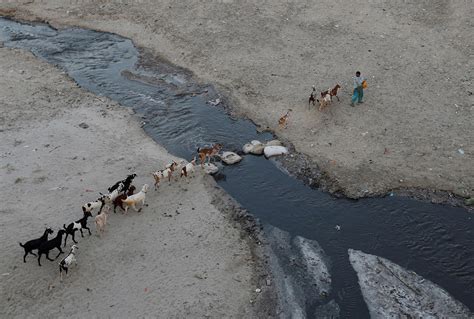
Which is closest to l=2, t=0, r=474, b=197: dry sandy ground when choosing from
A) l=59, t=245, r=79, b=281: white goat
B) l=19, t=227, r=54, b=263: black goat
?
l=59, t=245, r=79, b=281: white goat

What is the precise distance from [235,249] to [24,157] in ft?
26.8

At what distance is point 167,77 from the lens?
22281 millimetres

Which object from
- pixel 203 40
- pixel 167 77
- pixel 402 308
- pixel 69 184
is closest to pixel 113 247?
pixel 69 184

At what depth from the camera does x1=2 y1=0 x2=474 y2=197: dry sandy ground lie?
17031 millimetres

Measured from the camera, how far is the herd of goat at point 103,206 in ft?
41.1

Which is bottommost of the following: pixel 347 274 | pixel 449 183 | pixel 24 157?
pixel 24 157

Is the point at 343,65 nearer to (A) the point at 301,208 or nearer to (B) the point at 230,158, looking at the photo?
(B) the point at 230,158

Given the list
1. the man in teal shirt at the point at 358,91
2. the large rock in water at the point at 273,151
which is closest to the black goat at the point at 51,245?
the large rock in water at the point at 273,151

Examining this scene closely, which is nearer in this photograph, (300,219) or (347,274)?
(347,274)

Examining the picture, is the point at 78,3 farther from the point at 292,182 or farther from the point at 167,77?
the point at 292,182

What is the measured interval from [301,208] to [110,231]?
19.1 ft

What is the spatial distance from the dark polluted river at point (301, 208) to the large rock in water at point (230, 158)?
204mm

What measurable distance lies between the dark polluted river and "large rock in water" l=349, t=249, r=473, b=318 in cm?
21

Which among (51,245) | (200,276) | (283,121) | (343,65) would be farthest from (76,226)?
(343,65)
